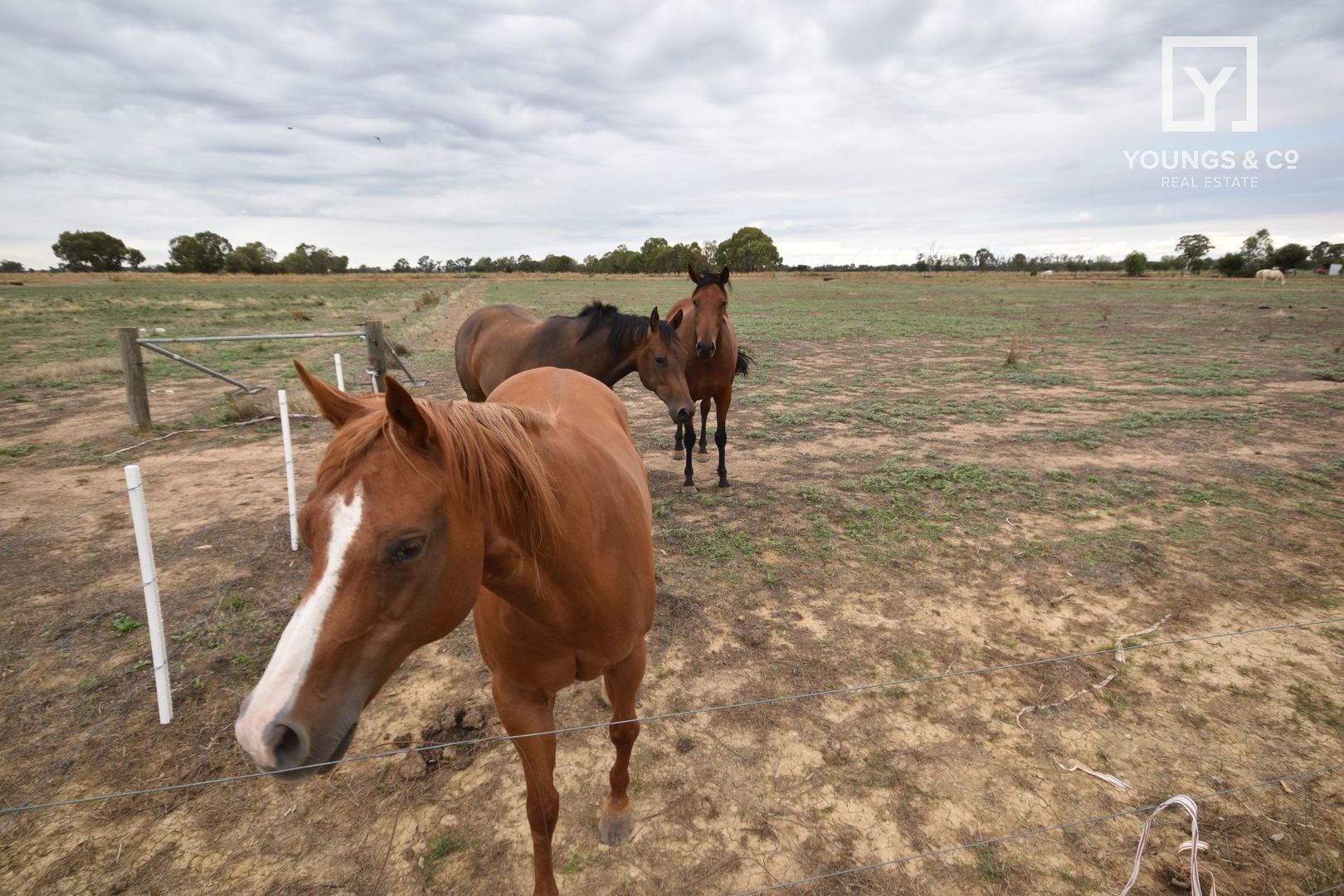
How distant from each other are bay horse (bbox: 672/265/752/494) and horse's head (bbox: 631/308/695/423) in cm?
49

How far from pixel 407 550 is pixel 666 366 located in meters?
4.48

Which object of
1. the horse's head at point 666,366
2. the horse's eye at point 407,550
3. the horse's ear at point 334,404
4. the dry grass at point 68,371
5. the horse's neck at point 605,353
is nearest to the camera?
the horse's eye at point 407,550

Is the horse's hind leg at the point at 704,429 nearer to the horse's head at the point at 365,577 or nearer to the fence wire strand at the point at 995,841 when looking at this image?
the fence wire strand at the point at 995,841

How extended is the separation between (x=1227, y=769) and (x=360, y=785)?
13.6 ft

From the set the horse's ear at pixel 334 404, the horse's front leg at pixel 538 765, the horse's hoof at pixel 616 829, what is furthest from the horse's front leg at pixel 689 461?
the horse's ear at pixel 334 404

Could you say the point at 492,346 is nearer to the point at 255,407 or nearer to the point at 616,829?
the point at 255,407

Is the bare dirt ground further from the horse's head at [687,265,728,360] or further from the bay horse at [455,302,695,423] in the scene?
the horse's head at [687,265,728,360]

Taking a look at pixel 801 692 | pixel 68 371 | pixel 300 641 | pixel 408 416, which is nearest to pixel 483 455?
pixel 408 416

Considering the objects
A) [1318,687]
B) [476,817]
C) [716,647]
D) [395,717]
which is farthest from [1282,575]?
[395,717]

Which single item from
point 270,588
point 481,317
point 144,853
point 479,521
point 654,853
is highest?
point 481,317

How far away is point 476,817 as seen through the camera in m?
2.42

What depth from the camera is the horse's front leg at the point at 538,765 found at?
2045 millimetres

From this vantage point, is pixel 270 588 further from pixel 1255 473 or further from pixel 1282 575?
pixel 1255 473

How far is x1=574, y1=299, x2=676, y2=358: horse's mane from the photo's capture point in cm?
567
